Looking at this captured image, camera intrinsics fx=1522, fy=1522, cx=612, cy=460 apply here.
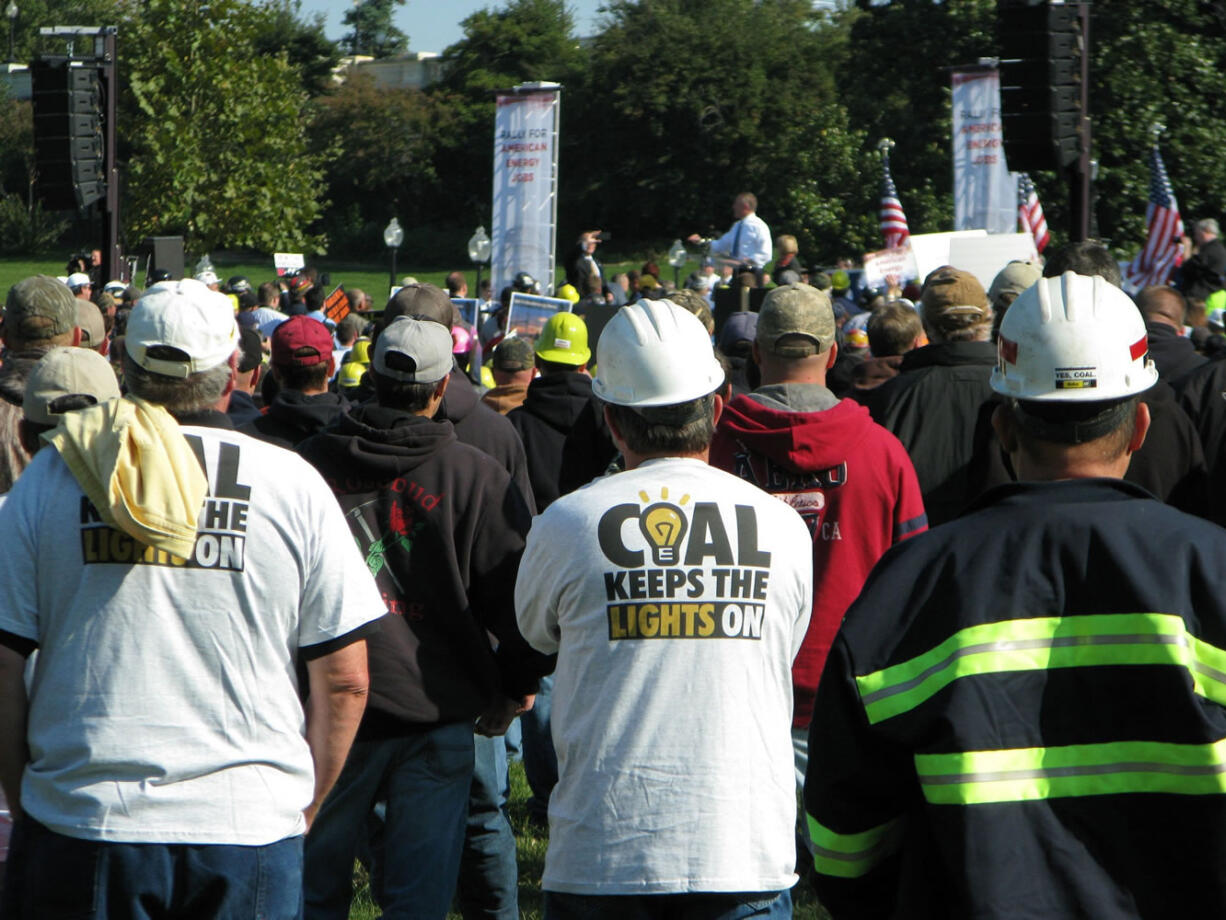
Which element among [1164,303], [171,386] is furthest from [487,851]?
[1164,303]

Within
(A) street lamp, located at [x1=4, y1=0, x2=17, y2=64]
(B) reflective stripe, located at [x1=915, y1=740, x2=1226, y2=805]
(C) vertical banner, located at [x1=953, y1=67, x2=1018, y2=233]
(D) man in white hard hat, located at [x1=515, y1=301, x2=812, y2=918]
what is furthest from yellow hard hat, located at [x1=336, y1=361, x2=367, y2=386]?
(A) street lamp, located at [x1=4, y1=0, x2=17, y2=64]

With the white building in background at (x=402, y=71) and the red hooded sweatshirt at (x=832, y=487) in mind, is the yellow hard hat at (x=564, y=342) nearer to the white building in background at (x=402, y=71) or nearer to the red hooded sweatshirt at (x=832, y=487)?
the red hooded sweatshirt at (x=832, y=487)

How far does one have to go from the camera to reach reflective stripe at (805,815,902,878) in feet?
7.48

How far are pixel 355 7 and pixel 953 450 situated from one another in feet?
Result: 399

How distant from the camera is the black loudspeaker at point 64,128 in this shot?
1628cm

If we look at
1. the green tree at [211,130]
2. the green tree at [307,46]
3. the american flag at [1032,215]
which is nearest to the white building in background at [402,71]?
the green tree at [307,46]

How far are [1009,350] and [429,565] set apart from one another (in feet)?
6.33

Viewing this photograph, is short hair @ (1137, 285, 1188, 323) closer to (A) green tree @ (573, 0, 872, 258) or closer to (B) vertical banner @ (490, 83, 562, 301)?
(B) vertical banner @ (490, 83, 562, 301)

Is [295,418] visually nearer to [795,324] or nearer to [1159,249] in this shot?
[795,324]

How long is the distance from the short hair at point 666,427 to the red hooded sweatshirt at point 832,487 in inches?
47.5

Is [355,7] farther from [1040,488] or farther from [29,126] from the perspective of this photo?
[1040,488]

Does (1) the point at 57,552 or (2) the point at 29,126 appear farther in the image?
(2) the point at 29,126

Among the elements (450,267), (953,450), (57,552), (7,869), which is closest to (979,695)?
(57,552)

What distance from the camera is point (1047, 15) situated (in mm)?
10945
